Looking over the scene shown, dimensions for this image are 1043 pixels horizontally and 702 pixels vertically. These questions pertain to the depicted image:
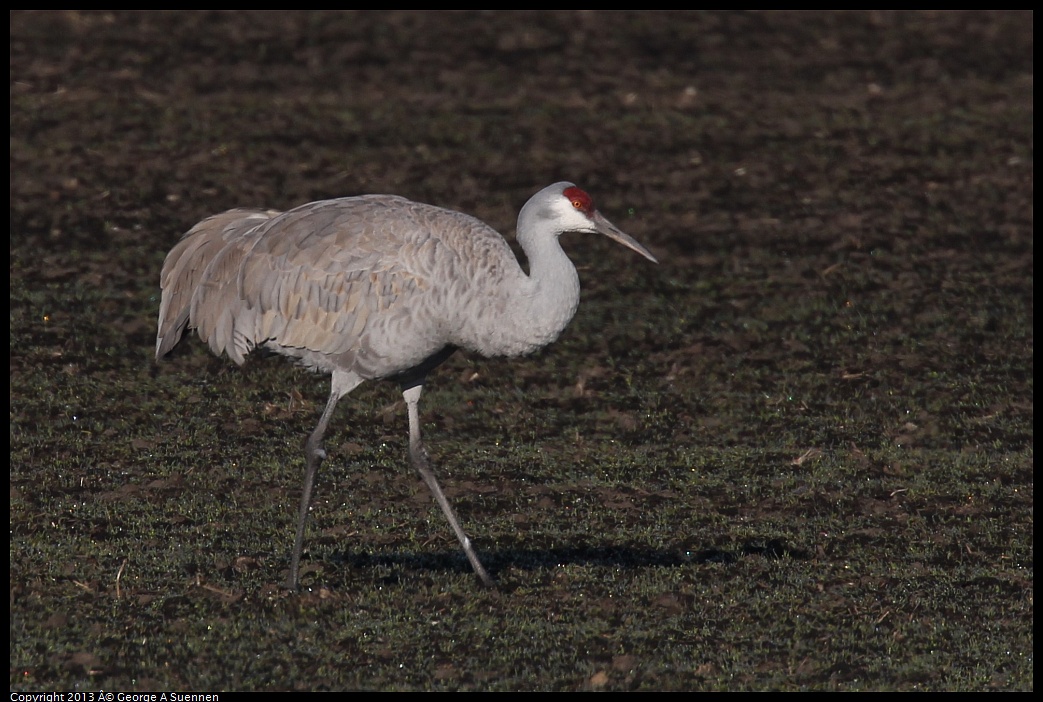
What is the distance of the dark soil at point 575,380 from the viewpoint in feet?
20.7

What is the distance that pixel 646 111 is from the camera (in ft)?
43.8

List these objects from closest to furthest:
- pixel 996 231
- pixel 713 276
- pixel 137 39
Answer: pixel 713 276 → pixel 996 231 → pixel 137 39

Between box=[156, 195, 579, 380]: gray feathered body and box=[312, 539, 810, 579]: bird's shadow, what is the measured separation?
81cm

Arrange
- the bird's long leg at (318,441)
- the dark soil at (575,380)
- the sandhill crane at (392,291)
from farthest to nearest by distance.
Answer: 1. the bird's long leg at (318,441)
2. the sandhill crane at (392,291)
3. the dark soil at (575,380)

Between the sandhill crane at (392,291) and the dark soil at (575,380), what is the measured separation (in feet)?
2.15

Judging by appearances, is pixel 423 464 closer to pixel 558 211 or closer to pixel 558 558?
pixel 558 558

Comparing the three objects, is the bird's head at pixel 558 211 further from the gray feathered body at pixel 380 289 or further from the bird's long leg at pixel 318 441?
the bird's long leg at pixel 318 441

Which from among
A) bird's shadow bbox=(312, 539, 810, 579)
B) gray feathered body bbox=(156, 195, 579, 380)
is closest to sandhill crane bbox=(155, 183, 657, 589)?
gray feathered body bbox=(156, 195, 579, 380)

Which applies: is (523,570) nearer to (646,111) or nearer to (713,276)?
(713,276)

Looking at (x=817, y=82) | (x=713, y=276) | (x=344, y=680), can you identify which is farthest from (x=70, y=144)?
(x=344, y=680)

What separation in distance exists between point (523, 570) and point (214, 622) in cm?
140

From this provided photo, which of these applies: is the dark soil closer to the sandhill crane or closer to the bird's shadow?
the bird's shadow

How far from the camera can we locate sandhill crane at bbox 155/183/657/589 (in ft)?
22.3

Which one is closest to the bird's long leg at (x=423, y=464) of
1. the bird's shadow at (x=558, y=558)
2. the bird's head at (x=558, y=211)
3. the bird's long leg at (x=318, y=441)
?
the bird's shadow at (x=558, y=558)
